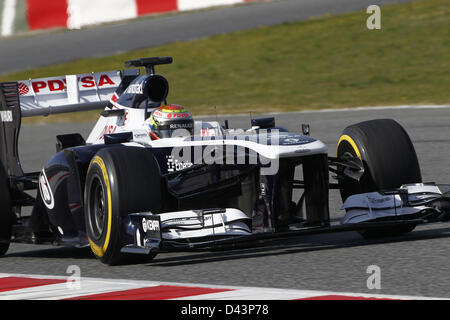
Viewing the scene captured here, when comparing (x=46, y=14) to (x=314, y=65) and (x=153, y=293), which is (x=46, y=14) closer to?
(x=314, y=65)

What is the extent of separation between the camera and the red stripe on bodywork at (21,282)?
19.1 feet

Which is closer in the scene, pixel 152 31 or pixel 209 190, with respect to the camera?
pixel 209 190

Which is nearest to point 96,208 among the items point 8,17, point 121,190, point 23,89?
point 121,190

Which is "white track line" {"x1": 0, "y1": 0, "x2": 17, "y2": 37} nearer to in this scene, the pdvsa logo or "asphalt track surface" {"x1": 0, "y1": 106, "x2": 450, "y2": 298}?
the pdvsa logo

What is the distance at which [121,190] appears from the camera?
6.16 meters

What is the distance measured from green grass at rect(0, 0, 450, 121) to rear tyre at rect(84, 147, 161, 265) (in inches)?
452

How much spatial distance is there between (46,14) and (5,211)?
19.4 metres

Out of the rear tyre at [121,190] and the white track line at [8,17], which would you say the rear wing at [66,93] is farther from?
the white track line at [8,17]

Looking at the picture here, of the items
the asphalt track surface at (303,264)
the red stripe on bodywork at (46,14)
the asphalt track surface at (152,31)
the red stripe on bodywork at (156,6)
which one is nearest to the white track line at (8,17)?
the asphalt track surface at (152,31)

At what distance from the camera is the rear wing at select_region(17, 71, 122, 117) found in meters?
8.49

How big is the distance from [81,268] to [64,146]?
1.49m

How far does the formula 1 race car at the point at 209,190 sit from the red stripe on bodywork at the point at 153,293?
65 cm
